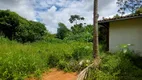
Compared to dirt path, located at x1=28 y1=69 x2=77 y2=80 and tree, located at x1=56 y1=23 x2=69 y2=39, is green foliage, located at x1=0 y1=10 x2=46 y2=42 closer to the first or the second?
tree, located at x1=56 y1=23 x2=69 y2=39

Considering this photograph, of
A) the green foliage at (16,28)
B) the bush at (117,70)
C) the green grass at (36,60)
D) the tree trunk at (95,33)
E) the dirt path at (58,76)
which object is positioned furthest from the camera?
the green foliage at (16,28)

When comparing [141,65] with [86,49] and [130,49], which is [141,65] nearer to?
[130,49]

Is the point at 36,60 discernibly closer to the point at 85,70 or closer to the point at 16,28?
the point at 85,70

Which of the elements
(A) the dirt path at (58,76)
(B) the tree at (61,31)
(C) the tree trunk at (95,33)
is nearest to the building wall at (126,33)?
(C) the tree trunk at (95,33)

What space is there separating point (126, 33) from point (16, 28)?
1754cm

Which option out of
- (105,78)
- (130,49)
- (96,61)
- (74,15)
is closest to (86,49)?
(96,61)

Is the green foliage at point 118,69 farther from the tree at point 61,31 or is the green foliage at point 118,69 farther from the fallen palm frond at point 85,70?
the tree at point 61,31

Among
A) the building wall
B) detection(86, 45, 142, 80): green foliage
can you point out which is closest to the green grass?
detection(86, 45, 142, 80): green foliage

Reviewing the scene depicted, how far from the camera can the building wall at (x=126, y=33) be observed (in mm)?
10625

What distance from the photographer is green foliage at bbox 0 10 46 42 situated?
2461cm

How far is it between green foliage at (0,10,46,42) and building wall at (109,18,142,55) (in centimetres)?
1429

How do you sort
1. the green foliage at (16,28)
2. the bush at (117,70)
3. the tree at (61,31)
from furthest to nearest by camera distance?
the tree at (61,31) → the green foliage at (16,28) → the bush at (117,70)

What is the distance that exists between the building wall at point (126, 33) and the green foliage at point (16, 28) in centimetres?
1429

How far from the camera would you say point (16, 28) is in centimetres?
2566
